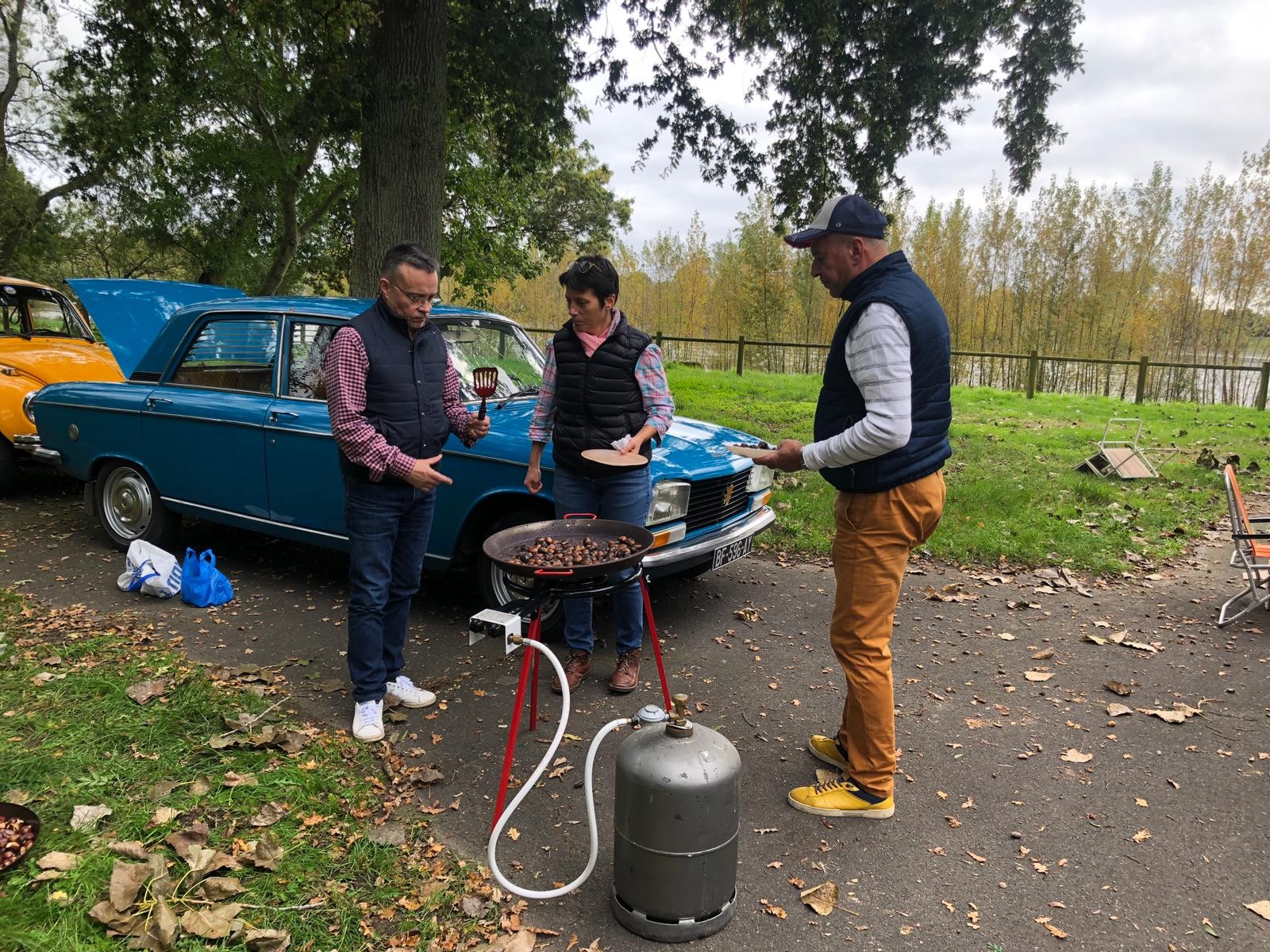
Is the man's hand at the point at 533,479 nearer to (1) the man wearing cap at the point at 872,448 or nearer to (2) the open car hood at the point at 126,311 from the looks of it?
(1) the man wearing cap at the point at 872,448

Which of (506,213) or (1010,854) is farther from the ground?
(506,213)

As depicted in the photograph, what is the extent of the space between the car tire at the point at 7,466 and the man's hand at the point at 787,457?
816 cm

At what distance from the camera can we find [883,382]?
2.76m

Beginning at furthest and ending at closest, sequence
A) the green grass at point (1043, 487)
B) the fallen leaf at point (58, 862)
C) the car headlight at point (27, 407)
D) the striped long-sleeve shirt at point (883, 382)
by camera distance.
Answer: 1. the car headlight at point (27, 407)
2. the green grass at point (1043, 487)
3. the striped long-sleeve shirt at point (883, 382)
4. the fallen leaf at point (58, 862)

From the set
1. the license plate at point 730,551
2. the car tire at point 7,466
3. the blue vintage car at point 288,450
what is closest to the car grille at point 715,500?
the blue vintage car at point 288,450

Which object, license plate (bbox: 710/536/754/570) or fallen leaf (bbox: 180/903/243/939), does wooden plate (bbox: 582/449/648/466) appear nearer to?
license plate (bbox: 710/536/754/570)

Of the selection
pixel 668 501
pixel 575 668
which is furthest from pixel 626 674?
pixel 668 501

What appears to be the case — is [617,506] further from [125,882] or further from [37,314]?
[37,314]

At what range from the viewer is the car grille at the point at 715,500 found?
4.69 metres

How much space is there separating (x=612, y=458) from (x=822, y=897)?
6.39ft

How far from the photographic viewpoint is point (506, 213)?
19672 mm

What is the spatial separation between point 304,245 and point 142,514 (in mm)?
17463

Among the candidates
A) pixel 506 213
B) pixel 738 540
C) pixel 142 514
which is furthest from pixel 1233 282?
pixel 142 514

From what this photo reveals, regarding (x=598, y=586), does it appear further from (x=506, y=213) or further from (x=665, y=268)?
(x=665, y=268)
